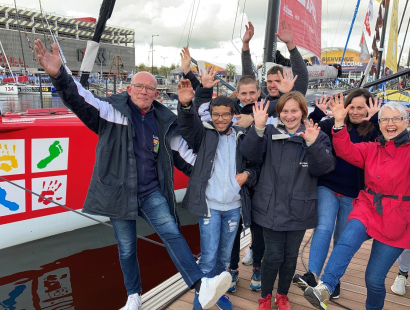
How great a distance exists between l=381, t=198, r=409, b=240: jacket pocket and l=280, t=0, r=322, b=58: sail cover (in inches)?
110

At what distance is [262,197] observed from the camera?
7.55 feet

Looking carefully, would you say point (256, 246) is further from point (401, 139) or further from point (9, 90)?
point (9, 90)

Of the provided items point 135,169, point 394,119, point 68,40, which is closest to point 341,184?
point 394,119

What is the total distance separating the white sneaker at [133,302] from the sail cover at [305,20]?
344cm

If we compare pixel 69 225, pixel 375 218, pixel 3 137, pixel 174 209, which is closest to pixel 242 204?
pixel 174 209

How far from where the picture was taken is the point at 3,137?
3.58 meters

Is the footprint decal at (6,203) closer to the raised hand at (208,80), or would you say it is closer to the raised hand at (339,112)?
the raised hand at (208,80)

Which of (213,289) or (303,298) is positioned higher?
(213,289)

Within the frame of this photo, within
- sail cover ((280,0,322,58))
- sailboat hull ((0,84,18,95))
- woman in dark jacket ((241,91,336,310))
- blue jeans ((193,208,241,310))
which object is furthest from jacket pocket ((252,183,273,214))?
sailboat hull ((0,84,18,95))

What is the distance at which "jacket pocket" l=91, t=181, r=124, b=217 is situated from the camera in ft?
7.45

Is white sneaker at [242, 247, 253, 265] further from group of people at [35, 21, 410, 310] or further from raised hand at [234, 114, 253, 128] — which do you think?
raised hand at [234, 114, 253, 128]

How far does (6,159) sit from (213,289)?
2.83 metres

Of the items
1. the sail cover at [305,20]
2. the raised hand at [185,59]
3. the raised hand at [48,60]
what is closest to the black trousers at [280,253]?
the raised hand at [185,59]

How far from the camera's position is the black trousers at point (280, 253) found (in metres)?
2.29
